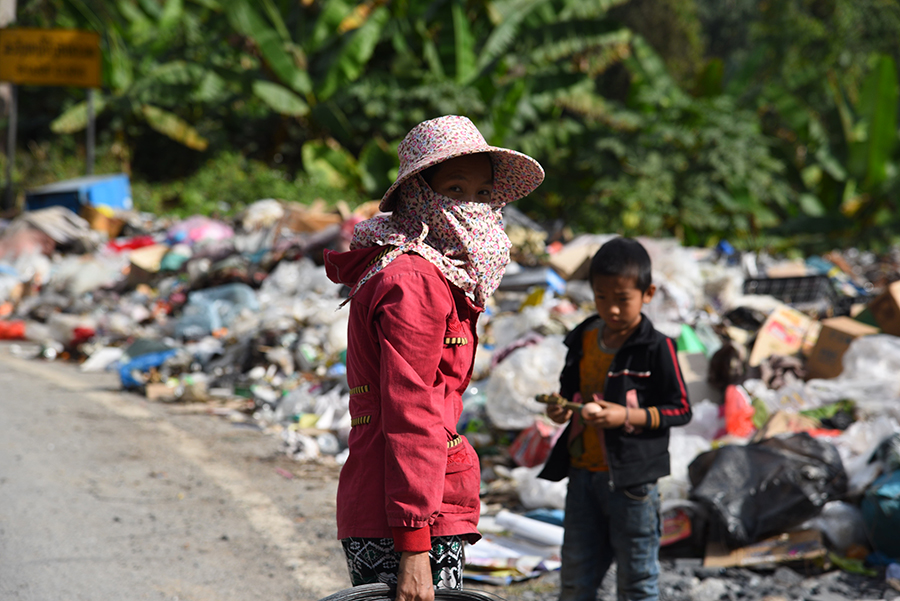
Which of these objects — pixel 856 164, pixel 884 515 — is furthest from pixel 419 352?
pixel 856 164

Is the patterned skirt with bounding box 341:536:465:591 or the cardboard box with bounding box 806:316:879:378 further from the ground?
the cardboard box with bounding box 806:316:879:378

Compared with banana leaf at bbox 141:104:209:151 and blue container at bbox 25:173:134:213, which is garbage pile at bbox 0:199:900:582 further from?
banana leaf at bbox 141:104:209:151

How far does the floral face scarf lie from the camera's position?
152 cm

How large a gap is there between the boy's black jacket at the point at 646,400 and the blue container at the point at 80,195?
11.5 metres

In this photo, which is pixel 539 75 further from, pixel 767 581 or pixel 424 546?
pixel 424 546

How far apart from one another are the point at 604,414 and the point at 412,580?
104 centimetres

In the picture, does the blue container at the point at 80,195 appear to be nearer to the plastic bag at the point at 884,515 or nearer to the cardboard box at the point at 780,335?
the cardboard box at the point at 780,335

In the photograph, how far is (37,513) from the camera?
3.48m

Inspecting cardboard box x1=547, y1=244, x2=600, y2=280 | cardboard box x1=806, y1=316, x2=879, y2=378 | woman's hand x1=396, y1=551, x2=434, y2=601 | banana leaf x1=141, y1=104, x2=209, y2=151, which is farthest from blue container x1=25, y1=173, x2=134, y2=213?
woman's hand x1=396, y1=551, x2=434, y2=601

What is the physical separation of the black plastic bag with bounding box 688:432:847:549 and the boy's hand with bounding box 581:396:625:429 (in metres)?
1.09

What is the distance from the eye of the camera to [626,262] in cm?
236

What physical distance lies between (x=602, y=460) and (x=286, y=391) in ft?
12.2

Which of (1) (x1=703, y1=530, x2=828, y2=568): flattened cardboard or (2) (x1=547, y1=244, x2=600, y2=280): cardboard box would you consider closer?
(1) (x1=703, y1=530, x2=828, y2=568): flattened cardboard

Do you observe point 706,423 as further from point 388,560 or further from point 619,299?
point 388,560
